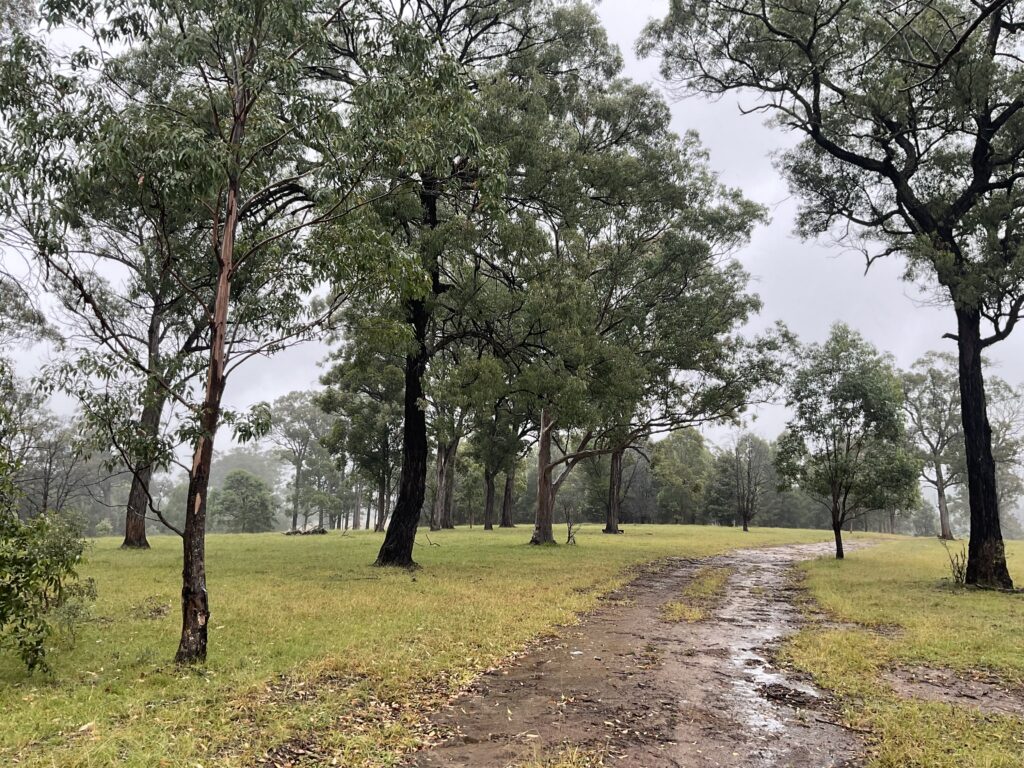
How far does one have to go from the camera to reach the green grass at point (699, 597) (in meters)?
9.68

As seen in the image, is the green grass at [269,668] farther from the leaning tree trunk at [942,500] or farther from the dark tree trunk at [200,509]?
the leaning tree trunk at [942,500]

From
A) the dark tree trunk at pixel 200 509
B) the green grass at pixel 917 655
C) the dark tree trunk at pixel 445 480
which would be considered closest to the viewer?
the green grass at pixel 917 655

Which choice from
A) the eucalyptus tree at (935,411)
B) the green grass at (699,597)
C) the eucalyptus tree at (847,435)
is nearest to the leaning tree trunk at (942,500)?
the eucalyptus tree at (935,411)

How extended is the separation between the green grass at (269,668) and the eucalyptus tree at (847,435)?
1172cm

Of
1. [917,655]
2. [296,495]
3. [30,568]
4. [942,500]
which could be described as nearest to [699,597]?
[917,655]

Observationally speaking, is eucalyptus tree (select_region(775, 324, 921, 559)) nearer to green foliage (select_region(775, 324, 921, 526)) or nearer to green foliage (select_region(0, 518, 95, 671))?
green foliage (select_region(775, 324, 921, 526))

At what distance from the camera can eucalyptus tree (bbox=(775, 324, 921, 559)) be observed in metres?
19.9

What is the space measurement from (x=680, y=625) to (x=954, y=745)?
4.67 meters

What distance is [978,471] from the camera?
1369cm

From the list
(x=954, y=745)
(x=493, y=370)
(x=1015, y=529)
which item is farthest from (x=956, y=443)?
(x=1015, y=529)

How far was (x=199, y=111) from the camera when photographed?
29.5ft

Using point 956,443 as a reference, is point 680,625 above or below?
below

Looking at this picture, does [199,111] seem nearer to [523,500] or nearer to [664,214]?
[664,214]

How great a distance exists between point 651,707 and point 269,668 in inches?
148
